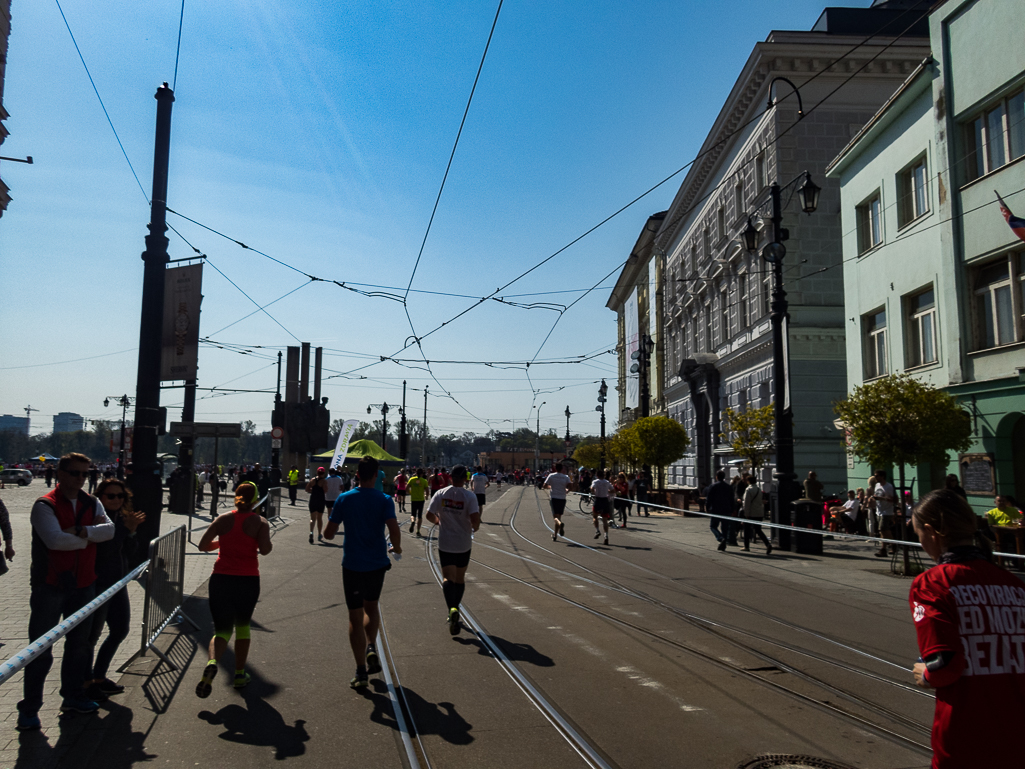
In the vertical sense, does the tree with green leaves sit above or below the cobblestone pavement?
above

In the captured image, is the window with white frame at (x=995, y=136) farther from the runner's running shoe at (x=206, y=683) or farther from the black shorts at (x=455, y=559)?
the runner's running shoe at (x=206, y=683)

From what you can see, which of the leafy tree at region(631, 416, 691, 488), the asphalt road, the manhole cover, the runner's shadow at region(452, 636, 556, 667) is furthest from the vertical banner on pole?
the leafy tree at region(631, 416, 691, 488)

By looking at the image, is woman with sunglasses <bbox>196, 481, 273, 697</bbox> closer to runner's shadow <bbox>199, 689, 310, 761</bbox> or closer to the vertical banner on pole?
runner's shadow <bbox>199, 689, 310, 761</bbox>

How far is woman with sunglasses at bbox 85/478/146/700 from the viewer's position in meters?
5.88

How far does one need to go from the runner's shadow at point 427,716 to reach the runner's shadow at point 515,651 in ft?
4.27

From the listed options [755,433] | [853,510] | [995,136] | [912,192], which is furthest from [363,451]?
[995,136]

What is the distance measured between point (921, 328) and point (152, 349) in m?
17.6

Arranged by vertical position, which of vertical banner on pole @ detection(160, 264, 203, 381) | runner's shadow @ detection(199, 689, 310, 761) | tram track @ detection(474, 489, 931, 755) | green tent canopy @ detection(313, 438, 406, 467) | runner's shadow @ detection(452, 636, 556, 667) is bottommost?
runner's shadow @ detection(199, 689, 310, 761)

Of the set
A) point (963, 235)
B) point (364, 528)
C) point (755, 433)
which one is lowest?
point (364, 528)

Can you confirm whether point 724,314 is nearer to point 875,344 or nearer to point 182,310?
point 875,344

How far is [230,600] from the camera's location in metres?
6.27

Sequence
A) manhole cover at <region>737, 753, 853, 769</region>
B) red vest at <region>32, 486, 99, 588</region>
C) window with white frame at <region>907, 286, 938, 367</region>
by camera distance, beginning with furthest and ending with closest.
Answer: window with white frame at <region>907, 286, 938, 367</region> < red vest at <region>32, 486, 99, 588</region> < manhole cover at <region>737, 753, 853, 769</region>

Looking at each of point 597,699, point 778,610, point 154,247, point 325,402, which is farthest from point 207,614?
point 325,402

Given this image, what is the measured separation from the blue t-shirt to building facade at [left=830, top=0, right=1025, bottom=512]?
13.9 m
